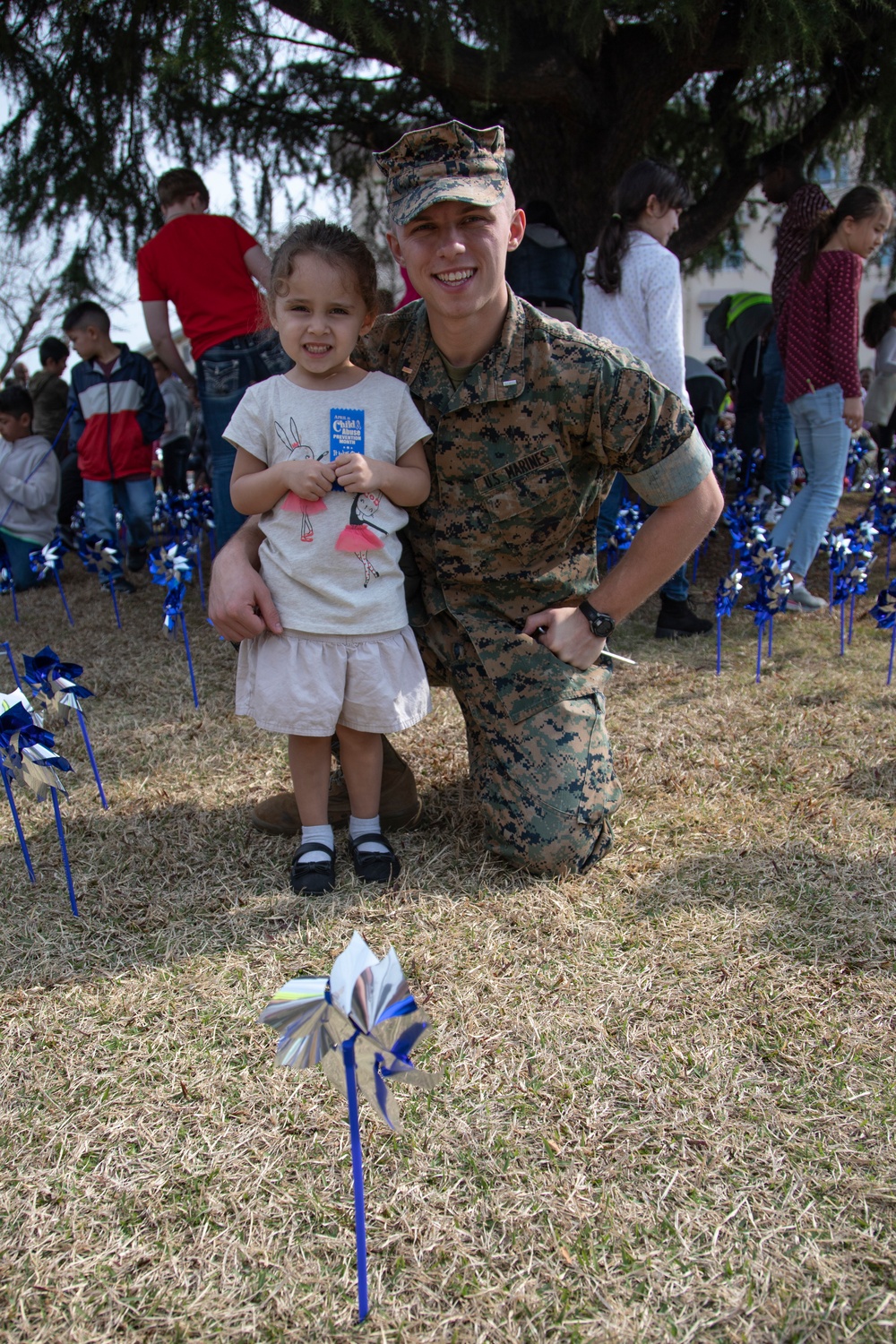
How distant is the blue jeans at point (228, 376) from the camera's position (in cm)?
441

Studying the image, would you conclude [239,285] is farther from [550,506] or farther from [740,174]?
[740,174]

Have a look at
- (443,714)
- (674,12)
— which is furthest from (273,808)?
(674,12)

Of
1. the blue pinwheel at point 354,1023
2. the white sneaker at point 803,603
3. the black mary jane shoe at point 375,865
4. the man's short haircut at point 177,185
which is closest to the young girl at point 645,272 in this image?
the white sneaker at point 803,603

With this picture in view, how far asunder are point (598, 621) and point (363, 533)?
619mm

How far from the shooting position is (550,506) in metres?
2.42

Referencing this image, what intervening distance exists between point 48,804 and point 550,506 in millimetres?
1823

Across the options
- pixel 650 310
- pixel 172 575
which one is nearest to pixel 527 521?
pixel 650 310

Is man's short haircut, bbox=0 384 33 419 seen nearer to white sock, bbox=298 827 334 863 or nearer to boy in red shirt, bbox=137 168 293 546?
boy in red shirt, bbox=137 168 293 546

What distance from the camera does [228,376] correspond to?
4.45m

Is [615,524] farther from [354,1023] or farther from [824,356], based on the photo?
[354,1023]

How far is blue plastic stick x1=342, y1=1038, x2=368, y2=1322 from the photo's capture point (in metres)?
1.21

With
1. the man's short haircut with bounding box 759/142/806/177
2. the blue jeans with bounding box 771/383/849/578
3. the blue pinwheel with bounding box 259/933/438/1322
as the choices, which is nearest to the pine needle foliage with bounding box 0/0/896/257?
the man's short haircut with bounding box 759/142/806/177

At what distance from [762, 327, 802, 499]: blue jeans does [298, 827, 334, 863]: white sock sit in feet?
14.9

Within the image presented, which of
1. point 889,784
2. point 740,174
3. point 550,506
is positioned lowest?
point 889,784
